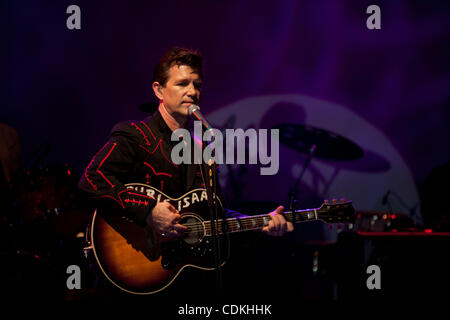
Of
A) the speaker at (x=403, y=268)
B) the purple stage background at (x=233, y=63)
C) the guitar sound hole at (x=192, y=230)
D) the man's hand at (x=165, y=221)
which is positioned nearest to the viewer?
the man's hand at (x=165, y=221)

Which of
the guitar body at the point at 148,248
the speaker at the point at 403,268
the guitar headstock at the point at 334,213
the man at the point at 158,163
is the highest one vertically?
the man at the point at 158,163

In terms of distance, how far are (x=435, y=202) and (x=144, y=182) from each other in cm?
387

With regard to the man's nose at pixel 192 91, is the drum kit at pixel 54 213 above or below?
below

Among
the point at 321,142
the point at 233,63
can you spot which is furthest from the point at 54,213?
the point at 321,142

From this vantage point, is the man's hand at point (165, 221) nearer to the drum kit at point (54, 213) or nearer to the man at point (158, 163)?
the man at point (158, 163)

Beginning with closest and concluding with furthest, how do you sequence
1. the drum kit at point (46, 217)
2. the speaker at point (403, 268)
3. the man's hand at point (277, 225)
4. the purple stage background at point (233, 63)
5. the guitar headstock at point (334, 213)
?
the man's hand at point (277, 225)
the guitar headstock at point (334, 213)
the speaker at point (403, 268)
the drum kit at point (46, 217)
the purple stage background at point (233, 63)

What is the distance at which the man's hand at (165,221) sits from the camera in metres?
2.89

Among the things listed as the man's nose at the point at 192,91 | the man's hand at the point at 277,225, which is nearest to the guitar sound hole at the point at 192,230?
the man's hand at the point at 277,225

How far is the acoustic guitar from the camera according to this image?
2906mm

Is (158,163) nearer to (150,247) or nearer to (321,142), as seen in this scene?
(150,247)

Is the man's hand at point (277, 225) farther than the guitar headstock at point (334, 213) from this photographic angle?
No

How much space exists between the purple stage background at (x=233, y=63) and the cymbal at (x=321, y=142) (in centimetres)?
67

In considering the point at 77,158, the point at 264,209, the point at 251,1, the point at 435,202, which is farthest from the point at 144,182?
the point at 435,202

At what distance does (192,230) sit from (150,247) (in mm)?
312
